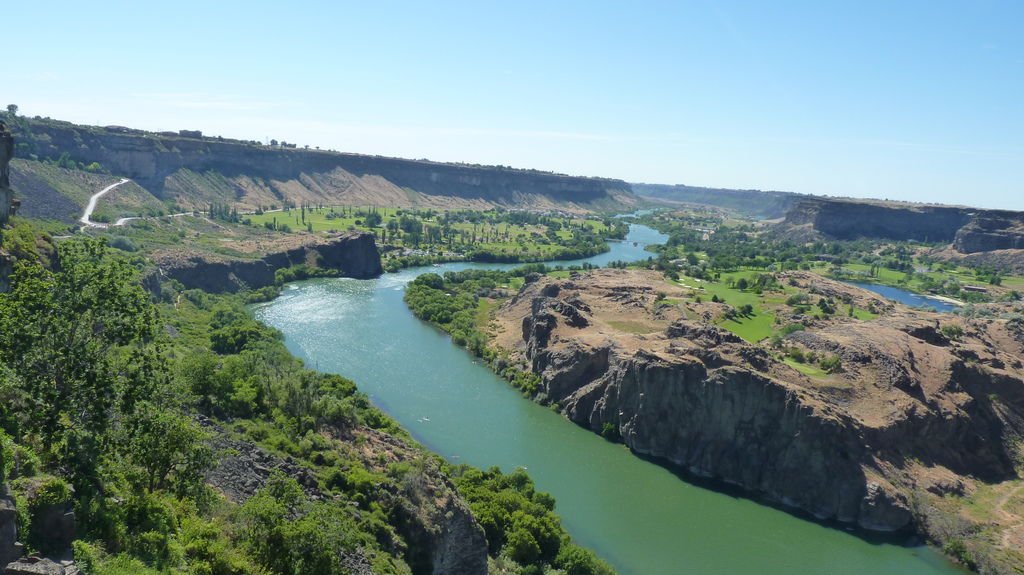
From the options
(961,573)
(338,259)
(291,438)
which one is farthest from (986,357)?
(338,259)

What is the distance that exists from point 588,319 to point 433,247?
81.2 metres

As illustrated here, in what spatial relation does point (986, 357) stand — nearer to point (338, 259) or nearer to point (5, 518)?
point (5, 518)

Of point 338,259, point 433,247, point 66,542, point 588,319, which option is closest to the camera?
point 66,542

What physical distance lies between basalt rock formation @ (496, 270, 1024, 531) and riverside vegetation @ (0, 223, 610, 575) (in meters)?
18.3

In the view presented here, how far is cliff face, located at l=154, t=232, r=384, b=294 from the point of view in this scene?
8688cm

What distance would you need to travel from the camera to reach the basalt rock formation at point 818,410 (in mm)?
43438

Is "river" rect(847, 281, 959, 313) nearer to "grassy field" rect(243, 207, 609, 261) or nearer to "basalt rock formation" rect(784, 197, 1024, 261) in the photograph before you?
"basalt rock formation" rect(784, 197, 1024, 261)

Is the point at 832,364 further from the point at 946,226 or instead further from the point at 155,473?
the point at 946,226

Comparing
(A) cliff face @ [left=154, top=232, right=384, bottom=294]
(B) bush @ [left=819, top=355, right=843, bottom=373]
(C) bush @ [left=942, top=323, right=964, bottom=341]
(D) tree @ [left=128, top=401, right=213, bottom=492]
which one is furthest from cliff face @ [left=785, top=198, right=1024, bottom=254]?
(D) tree @ [left=128, top=401, right=213, bottom=492]

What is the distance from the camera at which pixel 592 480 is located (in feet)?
148

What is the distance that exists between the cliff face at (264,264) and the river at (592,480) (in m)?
21.1

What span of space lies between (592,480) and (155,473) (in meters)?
30.7

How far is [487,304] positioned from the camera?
95.1 metres

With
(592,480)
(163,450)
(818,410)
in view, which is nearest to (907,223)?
(818,410)
